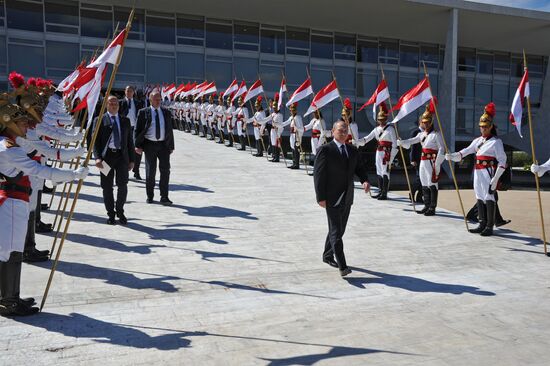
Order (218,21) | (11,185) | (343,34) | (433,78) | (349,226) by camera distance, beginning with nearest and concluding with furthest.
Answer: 1. (11,185)
2. (349,226)
3. (218,21)
4. (343,34)
5. (433,78)

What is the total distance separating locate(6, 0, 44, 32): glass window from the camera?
81.5ft

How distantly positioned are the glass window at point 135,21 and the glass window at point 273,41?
695 cm

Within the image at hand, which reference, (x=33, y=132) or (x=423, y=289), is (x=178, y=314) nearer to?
(x=423, y=289)

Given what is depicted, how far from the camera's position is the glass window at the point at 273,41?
3008cm

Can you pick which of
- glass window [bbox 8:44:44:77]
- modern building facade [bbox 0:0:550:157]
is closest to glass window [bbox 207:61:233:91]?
modern building facade [bbox 0:0:550:157]

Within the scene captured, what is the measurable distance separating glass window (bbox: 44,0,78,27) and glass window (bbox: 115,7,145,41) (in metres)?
2.14

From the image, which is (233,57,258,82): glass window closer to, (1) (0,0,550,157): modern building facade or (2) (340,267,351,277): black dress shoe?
(1) (0,0,550,157): modern building facade

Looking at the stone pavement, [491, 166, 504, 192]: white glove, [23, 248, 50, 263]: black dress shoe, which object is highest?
[491, 166, 504, 192]: white glove

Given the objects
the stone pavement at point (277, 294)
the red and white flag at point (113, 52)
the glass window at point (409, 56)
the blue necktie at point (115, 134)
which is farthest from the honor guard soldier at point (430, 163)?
the glass window at point (409, 56)

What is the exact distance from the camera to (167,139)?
9.46 metres

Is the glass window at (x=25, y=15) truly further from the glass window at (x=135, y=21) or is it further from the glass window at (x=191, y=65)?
the glass window at (x=191, y=65)

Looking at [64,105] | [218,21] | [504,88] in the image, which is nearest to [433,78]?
[504,88]

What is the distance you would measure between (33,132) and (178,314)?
353 centimetres

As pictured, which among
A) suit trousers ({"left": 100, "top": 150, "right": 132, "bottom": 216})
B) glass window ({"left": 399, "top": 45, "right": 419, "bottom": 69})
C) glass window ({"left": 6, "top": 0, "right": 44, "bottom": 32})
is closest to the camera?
suit trousers ({"left": 100, "top": 150, "right": 132, "bottom": 216})
